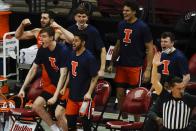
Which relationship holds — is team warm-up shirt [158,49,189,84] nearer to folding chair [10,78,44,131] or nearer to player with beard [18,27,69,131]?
player with beard [18,27,69,131]

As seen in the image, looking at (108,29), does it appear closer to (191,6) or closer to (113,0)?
(113,0)

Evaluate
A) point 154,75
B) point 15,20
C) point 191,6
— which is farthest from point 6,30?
Result: point 154,75

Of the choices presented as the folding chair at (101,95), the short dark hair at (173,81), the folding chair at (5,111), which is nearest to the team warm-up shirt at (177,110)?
the short dark hair at (173,81)

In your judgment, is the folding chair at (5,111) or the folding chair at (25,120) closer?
the folding chair at (25,120)

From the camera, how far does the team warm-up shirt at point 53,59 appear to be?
9.17 m

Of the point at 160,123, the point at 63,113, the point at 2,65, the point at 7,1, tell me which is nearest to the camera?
the point at 160,123

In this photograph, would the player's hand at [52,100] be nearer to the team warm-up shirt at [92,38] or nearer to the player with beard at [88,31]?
the player with beard at [88,31]

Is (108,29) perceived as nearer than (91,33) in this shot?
No

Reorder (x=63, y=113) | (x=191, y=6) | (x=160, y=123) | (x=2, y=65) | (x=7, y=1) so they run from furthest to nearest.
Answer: (x=7, y=1) → (x=2, y=65) → (x=191, y=6) → (x=63, y=113) → (x=160, y=123)

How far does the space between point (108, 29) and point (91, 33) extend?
9.69 feet

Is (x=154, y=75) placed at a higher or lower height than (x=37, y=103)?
higher

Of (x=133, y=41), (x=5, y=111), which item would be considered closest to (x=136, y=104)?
(x=133, y=41)

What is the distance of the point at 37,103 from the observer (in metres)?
8.95

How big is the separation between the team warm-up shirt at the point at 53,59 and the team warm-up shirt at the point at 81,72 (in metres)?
0.45
